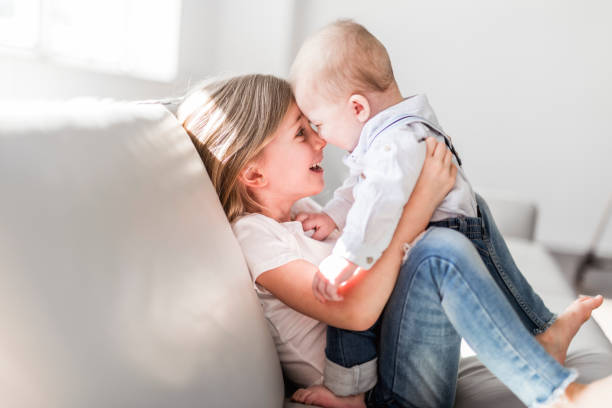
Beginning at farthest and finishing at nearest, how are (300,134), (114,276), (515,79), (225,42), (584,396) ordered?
1. (515,79)
2. (225,42)
3. (300,134)
4. (584,396)
5. (114,276)

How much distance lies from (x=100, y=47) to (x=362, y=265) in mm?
1952

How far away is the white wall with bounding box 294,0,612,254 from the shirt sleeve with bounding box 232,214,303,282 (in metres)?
2.75

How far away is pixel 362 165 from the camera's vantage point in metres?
1.17

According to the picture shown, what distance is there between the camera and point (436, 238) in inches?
40.0

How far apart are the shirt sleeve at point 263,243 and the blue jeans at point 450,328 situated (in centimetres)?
18

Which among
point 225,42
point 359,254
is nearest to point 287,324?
point 359,254

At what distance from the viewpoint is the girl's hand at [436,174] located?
1.06 metres

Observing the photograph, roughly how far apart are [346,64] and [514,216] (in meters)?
1.53

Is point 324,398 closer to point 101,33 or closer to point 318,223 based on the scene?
point 318,223

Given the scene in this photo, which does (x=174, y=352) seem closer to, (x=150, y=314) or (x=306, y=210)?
(x=150, y=314)

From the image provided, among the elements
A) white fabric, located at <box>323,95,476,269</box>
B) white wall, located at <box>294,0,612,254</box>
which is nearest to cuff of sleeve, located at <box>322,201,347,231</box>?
white fabric, located at <box>323,95,476,269</box>

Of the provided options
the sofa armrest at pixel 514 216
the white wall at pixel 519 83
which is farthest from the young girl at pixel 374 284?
the white wall at pixel 519 83

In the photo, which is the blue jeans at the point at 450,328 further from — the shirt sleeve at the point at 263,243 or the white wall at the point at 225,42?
the white wall at the point at 225,42

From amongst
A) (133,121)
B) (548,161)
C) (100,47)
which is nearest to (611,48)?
(548,161)
